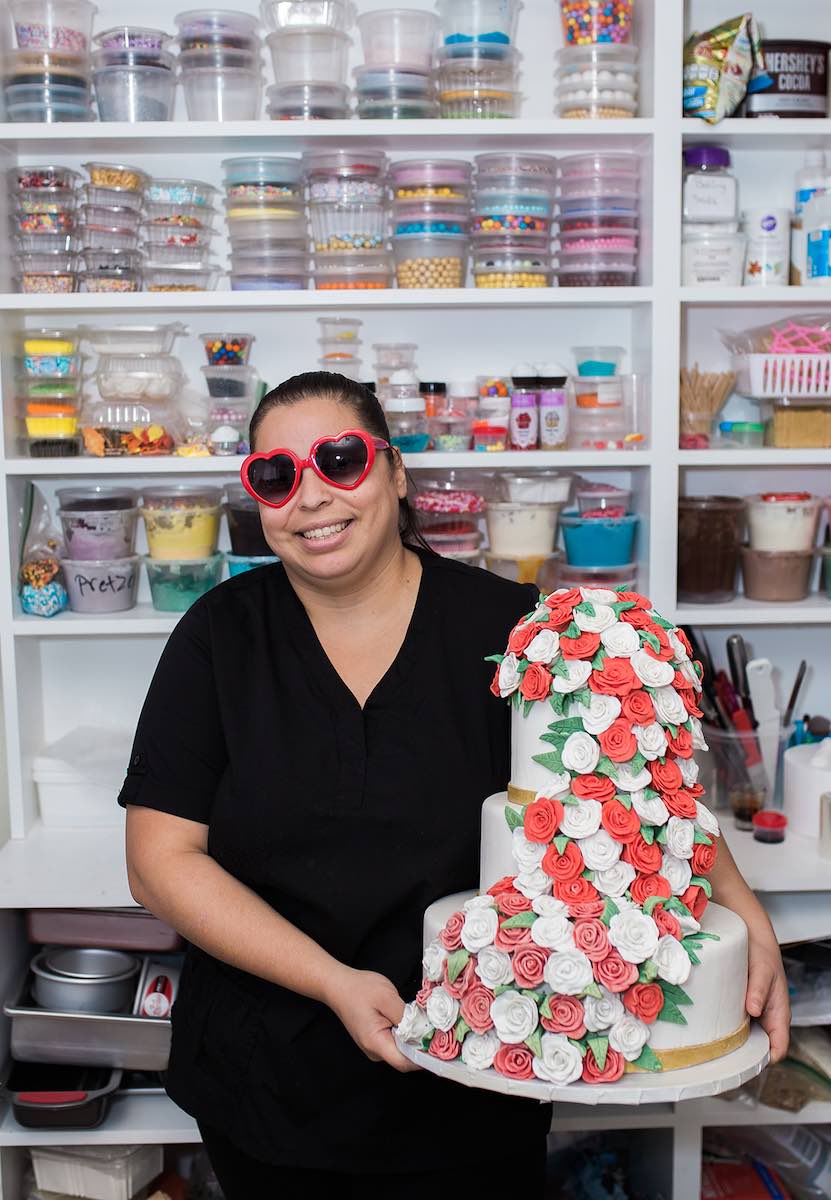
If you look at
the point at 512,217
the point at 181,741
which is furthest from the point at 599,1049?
the point at 512,217

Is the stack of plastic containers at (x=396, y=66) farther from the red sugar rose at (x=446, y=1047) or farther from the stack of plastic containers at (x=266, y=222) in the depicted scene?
the red sugar rose at (x=446, y=1047)

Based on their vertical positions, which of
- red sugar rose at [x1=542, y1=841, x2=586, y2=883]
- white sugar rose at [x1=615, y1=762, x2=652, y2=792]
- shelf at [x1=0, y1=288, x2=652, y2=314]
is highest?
shelf at [x1=0, y1=288, x2=652, y2=314]

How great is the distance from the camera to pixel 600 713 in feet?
3.71

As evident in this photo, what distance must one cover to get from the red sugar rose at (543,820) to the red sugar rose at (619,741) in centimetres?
6

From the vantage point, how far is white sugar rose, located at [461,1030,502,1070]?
1084 mm

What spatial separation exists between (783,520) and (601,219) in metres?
0.58

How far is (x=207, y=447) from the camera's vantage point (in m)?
2.16

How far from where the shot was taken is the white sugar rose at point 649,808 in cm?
112

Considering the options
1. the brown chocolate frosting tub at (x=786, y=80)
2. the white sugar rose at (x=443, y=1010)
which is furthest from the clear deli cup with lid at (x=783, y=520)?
the white sugar rose at (x=443, y=1010)

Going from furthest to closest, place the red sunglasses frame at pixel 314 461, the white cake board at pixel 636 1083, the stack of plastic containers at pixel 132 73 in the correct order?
the stack of plastic containers at pixel 132 73 < the red sunglasses frame at pixel 314 461 < the white cake board at pixel 636 1083

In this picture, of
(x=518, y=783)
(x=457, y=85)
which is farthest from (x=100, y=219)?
(x=518, y=783)

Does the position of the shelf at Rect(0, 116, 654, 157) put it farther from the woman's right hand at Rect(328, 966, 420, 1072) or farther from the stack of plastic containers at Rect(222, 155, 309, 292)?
the woman's right hand at Rect(328, 966, 420, 1072)

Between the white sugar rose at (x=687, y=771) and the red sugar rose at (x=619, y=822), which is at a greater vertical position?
the white sugar rose at (x=687, y=771)

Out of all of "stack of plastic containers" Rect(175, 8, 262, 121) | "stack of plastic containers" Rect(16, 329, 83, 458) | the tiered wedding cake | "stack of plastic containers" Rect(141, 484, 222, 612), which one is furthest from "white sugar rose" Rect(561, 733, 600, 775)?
"stack of plastic containers" Rect(175, 8, 262, 121)
